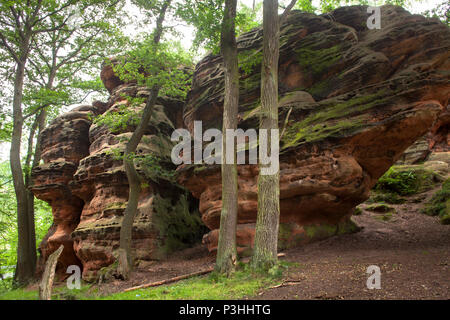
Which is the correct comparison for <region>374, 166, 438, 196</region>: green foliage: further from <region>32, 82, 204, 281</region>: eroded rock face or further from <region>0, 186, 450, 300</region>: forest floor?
<region>32, 82, 204, 281</region>: eroded rock face

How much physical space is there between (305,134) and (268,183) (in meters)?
3.07

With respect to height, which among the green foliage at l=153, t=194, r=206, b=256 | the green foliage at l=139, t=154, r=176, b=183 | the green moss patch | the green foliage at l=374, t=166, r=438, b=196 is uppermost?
the green moss patch

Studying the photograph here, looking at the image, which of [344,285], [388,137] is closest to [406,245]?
[388,137]

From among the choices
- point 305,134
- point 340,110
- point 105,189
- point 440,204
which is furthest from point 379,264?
point 105,189

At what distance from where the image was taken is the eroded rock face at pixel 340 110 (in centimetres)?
882

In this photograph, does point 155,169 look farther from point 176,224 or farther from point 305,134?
point 305,134

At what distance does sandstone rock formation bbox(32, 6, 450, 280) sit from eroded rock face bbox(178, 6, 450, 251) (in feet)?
0.12

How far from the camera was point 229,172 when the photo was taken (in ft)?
28.1

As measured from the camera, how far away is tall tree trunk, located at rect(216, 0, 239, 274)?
777 centimetres

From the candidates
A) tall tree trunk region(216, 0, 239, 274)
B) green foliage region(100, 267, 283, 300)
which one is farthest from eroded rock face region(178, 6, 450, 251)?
green foliage region(100, 267, 283, 300)

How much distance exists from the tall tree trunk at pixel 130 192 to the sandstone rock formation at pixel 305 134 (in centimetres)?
121

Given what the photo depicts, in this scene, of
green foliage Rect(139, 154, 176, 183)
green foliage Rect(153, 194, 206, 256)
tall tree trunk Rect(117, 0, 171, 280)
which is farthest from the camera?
green foliage Rect(153, 194, 206, 256)

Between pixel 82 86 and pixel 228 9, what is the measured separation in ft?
42.6

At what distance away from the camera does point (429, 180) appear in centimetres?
1439
